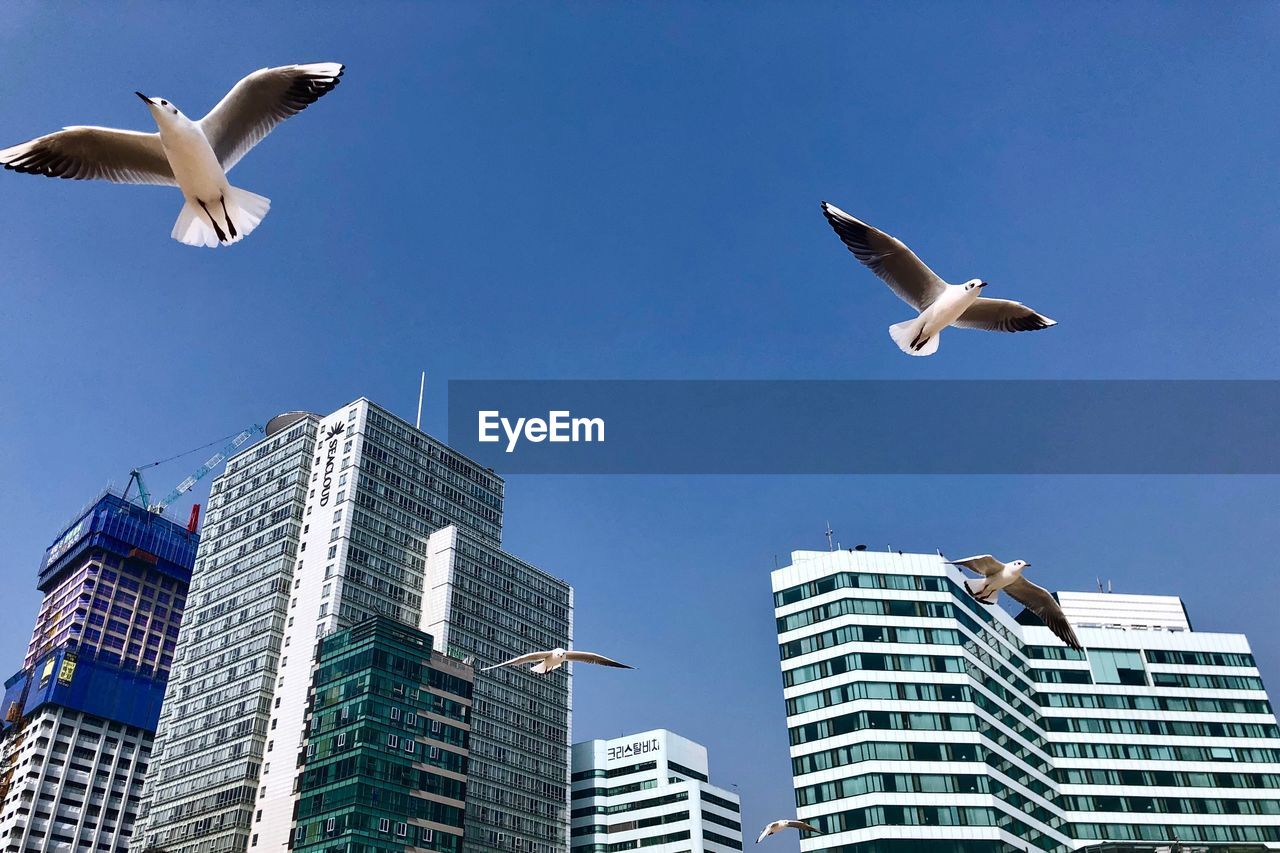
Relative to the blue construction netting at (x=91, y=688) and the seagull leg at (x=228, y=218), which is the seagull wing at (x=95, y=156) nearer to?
the seagull leg at (x=228, y=218)

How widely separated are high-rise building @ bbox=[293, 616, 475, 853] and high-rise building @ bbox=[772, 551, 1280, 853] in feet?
117

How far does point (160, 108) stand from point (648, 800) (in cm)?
13102

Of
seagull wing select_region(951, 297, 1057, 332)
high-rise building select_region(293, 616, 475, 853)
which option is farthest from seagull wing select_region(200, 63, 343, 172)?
high-rise building select_region(293, 616, 475, 853)

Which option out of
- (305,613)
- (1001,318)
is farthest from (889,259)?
(305,613)

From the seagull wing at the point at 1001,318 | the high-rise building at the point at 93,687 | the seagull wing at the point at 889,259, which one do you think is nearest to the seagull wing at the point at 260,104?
the seagull wing at the point at 889,259

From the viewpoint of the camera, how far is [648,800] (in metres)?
136

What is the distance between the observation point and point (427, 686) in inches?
4060

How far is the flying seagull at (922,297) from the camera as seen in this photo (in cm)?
2253

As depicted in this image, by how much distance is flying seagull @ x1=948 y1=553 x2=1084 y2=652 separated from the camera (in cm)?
2981

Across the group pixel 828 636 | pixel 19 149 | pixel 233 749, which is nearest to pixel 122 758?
pixel 233 749

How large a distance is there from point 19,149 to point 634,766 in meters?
133

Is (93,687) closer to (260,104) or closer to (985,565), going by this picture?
(985,565)

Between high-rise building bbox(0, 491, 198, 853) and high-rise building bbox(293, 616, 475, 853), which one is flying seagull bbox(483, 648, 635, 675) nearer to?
high-rise building bbox(293, 616, 475, 853)

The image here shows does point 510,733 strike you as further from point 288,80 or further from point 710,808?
point 288,80
